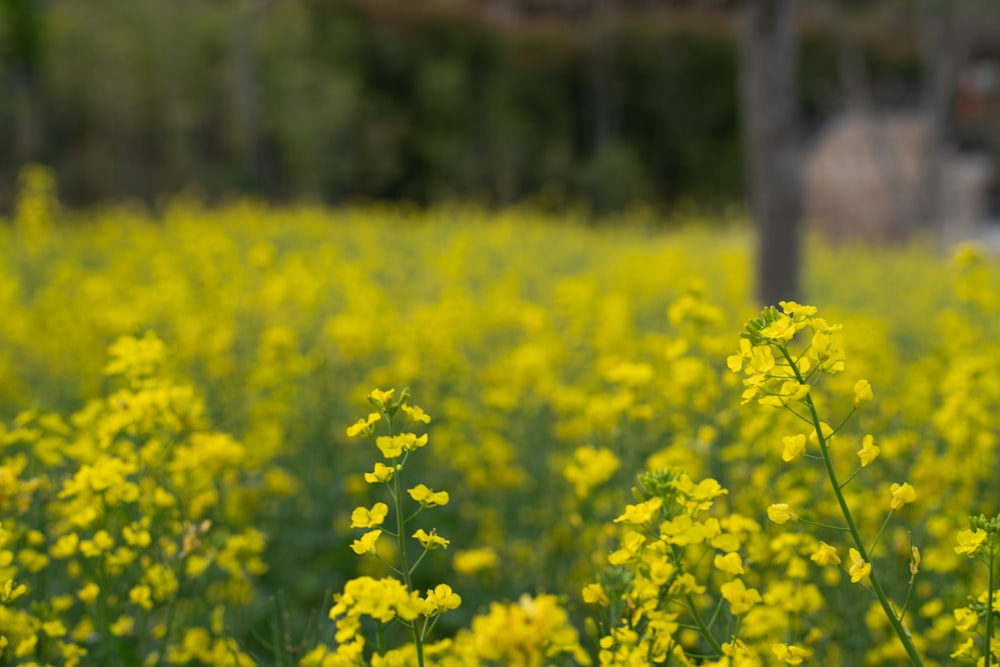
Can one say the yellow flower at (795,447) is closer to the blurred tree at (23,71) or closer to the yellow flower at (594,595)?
the yellow flower at (594,595)

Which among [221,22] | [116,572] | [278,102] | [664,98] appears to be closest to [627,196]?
[664,98]

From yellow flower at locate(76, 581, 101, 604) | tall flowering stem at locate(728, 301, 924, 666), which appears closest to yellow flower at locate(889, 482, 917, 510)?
tall flowering stem at locate(728, 301, 924, 666)

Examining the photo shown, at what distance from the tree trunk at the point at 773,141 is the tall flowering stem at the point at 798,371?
3.80 metres

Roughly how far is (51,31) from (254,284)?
13.2m

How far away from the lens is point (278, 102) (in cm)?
1598

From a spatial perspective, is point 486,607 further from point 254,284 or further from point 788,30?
point 254,284

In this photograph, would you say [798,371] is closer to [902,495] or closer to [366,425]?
[902,495]

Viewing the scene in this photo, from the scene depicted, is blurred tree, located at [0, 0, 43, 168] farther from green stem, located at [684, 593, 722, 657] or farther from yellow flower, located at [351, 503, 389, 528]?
green stem, located at [684, 593, 722, 657]

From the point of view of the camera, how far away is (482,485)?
2.88 meters

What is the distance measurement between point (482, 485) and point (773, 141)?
2625 mm

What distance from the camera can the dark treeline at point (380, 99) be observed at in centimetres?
1585

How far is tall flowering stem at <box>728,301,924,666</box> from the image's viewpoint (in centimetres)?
108

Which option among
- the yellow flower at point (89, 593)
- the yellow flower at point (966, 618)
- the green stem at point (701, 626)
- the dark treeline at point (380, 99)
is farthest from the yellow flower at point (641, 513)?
the dark treeline at point (380, 99)

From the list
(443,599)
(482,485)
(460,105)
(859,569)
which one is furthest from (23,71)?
(859,569)
